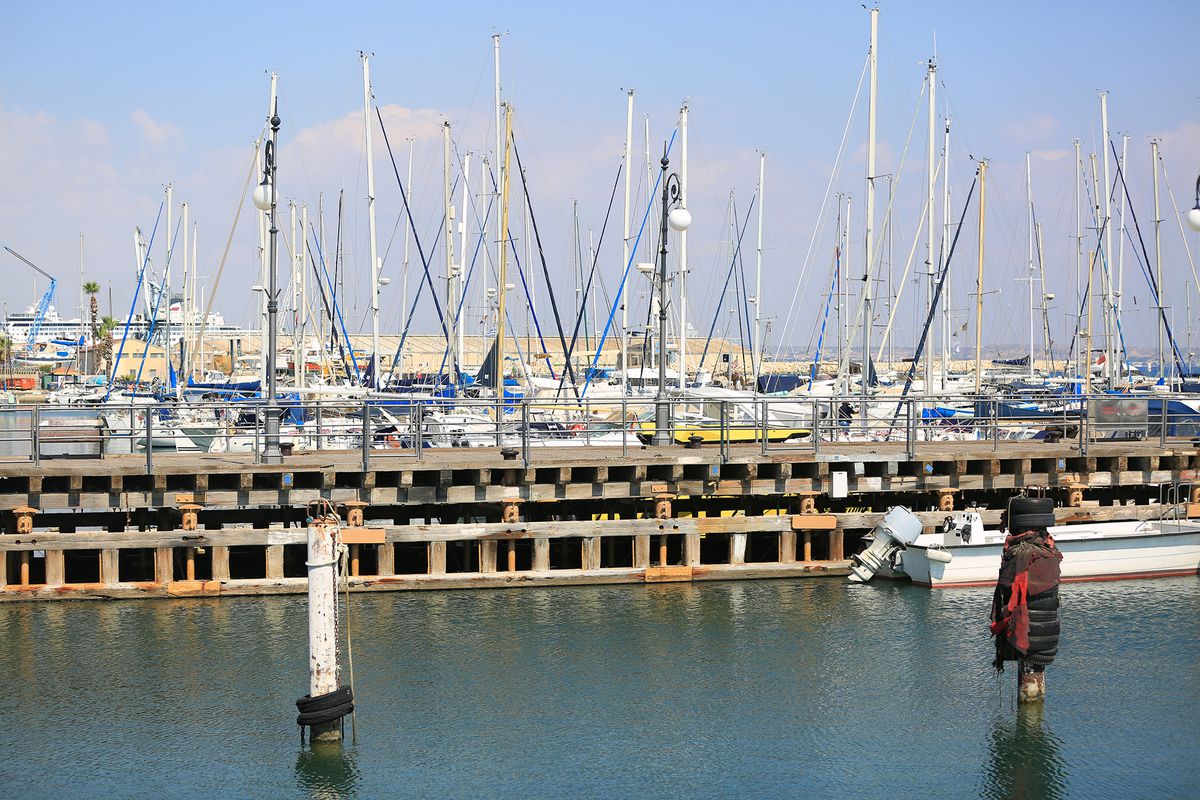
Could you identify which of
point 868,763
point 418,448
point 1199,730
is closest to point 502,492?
point 418,448

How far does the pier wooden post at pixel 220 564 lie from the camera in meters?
25.4

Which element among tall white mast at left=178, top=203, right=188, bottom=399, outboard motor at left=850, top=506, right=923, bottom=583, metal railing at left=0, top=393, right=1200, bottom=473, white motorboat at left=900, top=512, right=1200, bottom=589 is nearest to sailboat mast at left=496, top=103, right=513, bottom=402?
metal railing at left=0, top=393, right=1200, bottom=473

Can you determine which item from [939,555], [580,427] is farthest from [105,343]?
[939,555]

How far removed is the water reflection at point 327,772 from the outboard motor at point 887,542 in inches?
508

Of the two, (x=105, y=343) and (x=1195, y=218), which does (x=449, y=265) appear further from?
(x=105, y=343)

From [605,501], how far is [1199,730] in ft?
43.4

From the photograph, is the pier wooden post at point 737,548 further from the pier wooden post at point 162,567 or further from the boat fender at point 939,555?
the pier wooden post at point 162,567

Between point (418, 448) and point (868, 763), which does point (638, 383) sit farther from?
point (868, 763)

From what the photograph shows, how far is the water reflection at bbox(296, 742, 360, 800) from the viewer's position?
1623 cm

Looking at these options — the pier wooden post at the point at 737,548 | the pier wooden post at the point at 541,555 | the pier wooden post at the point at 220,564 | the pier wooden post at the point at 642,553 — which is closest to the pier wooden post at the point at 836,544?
the pier wooden post at the point at 737,548

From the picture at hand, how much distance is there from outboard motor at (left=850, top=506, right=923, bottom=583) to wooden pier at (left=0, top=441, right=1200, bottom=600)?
0.65m

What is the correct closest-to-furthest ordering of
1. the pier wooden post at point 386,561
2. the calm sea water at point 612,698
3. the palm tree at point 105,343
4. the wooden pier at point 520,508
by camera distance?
the calm sea water at point 612,698 → the wooden pier at point 520,508 → the pier wooden post at point 386,561 → the palm tree at point 105,343

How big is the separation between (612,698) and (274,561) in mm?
8706

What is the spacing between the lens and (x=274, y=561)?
83.4 ft
